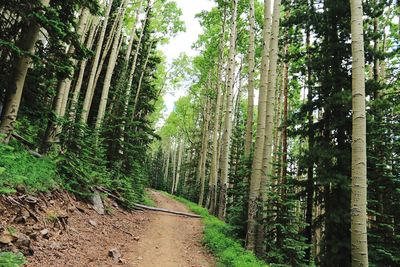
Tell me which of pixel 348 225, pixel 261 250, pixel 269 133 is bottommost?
pixel 261 250

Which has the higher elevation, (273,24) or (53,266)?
(273,24)

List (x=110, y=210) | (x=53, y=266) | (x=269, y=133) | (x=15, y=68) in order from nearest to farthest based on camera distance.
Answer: (x=53, y=266), (x=15, y=68), (x=269, y=133), (x=110, y=210)

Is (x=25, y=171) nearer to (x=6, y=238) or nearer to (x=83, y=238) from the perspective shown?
(x=83, y=238)

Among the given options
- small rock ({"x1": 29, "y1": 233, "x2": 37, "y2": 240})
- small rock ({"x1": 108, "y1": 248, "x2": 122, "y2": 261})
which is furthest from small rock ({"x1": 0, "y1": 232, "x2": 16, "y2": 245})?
small rock ({"x1": 108, "y1": 248, "x2": 122, "y2": 261})

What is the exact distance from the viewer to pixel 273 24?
27.7 feet

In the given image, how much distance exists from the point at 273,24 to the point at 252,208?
5.49 meters

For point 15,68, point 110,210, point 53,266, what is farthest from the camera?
point 110,210

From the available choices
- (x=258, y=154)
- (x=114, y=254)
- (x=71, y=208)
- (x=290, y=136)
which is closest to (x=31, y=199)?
(x=71, y=208)

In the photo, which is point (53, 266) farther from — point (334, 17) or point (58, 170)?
point (334, 17)

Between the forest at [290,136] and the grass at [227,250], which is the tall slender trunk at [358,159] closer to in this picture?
the forest at [290,136]

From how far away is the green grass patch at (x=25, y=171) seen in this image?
4586 mm

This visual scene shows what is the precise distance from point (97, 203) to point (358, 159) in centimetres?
718

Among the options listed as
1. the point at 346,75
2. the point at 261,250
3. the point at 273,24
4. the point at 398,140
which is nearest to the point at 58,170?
the point at 261,250

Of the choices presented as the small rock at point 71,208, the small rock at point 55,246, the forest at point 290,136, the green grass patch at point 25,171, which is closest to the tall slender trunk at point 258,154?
the forest at point 290,136
